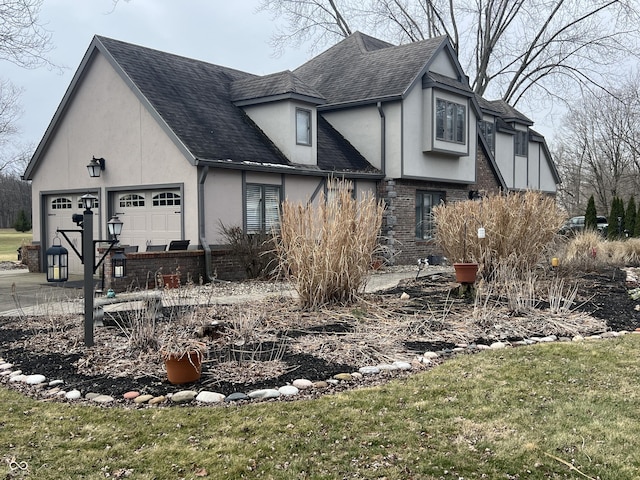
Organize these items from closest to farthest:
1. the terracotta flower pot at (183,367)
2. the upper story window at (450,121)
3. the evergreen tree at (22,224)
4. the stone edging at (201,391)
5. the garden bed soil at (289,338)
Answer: the stone edging at (201,391)
the terracotta flower pot at (183,367)
the garden bed soil at (289,338)
the upper story window at (450,121)
the evergreen tree at (22,224)

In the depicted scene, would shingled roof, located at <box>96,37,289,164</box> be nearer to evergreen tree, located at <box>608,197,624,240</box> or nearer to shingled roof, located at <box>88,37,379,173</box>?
shingled roof, located at <box>88,37,379,173</box>

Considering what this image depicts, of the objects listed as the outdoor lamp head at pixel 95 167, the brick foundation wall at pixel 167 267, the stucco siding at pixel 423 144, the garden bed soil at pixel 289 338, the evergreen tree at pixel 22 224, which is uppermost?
the stucco siding at pixel 423 144

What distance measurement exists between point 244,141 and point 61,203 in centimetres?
522

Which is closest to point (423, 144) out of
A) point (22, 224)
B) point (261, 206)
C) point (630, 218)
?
point (261, 206)

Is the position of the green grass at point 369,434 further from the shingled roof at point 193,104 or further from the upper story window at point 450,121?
the upper story window at point 450,121

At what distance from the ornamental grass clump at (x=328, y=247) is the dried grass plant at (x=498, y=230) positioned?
10.2 ft

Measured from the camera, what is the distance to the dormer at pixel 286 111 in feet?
44.9

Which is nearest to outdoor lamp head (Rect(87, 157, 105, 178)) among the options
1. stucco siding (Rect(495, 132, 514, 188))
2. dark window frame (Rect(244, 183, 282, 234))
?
dark window frame (Rect(244, 183, 282, 234))

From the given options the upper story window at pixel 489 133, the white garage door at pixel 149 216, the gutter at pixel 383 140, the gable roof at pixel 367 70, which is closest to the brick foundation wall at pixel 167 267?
the white garage door at pixel 149 216

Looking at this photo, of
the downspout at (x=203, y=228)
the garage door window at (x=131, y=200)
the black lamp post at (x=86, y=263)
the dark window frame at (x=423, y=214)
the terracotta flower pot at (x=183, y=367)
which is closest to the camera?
the terracotta flower pot at (x=183, y=367)

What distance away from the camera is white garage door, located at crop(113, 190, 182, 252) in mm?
12273

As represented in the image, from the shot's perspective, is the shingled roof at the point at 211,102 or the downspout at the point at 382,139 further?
the downspout at the point at 382,139

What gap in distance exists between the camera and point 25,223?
129ft

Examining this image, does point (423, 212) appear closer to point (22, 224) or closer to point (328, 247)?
point (328, 247)
